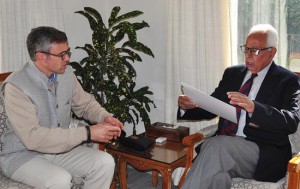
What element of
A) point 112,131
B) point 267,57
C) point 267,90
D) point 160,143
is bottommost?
point 160,143

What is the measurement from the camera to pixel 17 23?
2867 millimetres

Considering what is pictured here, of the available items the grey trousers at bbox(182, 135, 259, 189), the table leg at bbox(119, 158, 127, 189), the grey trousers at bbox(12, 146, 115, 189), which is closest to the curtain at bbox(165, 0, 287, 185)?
the table leg at bbox(119, 158, 127, 189)

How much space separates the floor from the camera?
3.29 meters

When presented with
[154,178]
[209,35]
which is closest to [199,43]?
[209,35]

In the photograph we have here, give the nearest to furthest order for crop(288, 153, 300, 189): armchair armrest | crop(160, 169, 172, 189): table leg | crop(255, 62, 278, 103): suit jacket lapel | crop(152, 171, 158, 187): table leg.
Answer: crop(288, 153, 300, 189): armchair armrest → crop(255, 62, 278, 103): suit jacket lapel → crop(160, 169, 172, 189): table leg → crop(152, 171, 158, 187): table leg

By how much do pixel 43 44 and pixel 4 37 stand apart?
780 mm

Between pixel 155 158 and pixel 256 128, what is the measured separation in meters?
0.72

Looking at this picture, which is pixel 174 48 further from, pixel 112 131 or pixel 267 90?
pixel 112 131

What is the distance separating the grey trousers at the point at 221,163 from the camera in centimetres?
216

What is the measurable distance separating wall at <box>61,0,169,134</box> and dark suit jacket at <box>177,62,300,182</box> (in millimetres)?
1294

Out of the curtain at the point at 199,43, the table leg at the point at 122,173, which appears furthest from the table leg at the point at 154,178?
the curtain at the point at 199,43

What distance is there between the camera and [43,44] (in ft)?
7.20

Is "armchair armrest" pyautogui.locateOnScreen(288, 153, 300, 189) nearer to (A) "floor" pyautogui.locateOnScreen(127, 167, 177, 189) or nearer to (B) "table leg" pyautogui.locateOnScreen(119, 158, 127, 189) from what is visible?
(B) "table leg" pyautogui.locateOnScreen(119, 158, 127, 189)

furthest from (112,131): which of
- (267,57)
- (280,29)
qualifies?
(280,29)
